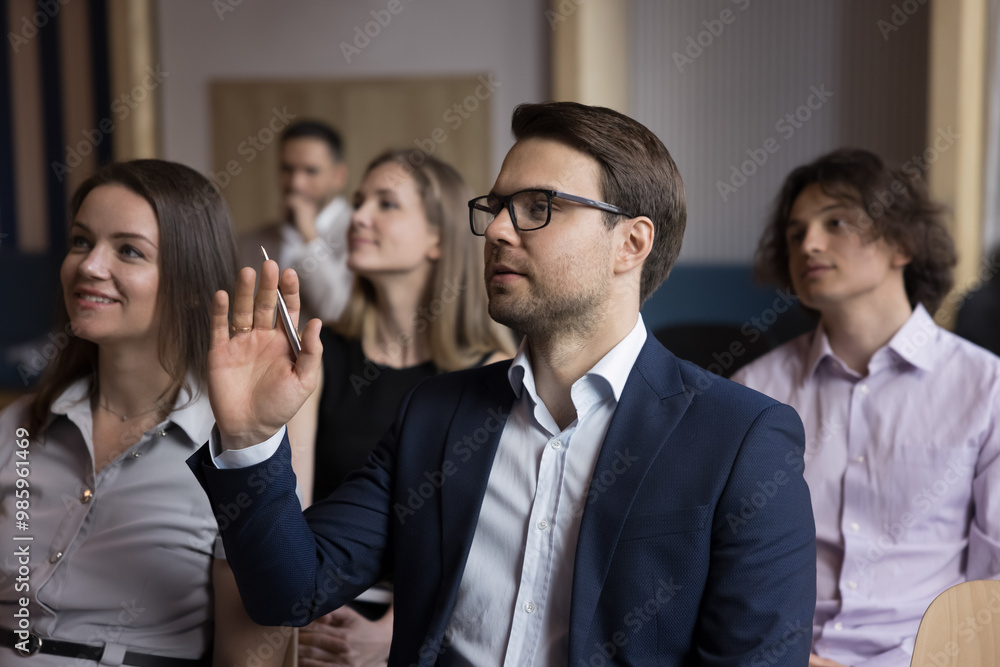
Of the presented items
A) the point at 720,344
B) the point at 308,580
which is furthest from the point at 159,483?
the point at 720,344

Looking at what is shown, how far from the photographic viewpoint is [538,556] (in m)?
1.32

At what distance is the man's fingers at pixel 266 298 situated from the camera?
1280 mm

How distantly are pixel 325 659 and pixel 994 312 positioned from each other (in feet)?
9.23

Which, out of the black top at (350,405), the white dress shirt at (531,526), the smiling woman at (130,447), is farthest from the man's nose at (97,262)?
the black top at (350,405)

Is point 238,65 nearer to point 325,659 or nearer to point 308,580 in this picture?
point 325,659

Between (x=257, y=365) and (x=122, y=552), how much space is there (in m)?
0.50

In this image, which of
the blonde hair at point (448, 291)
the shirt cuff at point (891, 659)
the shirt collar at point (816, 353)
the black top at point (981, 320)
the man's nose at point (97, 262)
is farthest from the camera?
the black top at point (981, 320)

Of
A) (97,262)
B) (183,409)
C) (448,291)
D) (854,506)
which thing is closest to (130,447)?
(183,409)

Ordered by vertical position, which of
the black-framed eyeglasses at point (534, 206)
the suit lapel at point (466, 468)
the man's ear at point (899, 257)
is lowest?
the suit lapel at point (466, 468)

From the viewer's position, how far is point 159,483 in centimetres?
157

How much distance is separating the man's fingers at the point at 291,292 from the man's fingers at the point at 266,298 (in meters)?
0.02

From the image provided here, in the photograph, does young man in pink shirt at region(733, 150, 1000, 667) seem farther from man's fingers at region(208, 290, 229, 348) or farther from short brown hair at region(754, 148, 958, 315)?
man's fingers at region(208, 290, 229, 348)

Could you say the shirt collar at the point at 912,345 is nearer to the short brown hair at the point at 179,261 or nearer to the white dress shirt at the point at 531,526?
the white dress shirt at the point at 531,526

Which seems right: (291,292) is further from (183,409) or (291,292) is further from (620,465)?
(620,465)
